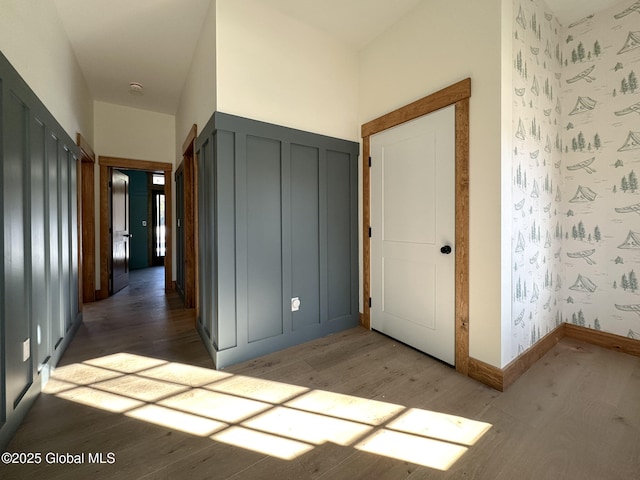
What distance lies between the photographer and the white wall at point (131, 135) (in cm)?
408

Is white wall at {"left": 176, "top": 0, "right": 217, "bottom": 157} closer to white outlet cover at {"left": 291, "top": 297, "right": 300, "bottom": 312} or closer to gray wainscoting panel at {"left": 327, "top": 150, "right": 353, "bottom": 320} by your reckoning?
gray wainscoting panel at {"left": 327, "top": 150, "right": 353, "bottom": 320}

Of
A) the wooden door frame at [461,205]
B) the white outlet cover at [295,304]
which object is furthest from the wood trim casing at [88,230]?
the wooden door frame at [461,205]

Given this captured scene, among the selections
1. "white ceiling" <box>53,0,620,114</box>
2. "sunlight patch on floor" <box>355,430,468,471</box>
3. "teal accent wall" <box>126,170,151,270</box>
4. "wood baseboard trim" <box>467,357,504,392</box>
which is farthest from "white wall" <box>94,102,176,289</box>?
"wood baseboard trim" <box>467,357,504,392</box>

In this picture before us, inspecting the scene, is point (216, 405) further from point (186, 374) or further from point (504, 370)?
point (504, 370)

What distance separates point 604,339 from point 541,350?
0.70 meters

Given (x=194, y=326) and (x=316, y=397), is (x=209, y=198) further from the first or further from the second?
(x=316, y=397)

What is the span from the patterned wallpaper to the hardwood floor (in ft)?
1.47

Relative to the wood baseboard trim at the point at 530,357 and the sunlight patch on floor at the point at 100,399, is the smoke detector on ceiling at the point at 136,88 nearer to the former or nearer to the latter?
the sunlight patch on floor at the point at 100,399

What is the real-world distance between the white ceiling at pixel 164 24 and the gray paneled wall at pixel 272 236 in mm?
1008

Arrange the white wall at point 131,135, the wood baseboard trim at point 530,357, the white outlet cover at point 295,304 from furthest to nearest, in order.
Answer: the white wall at point 131,135 < the white outlet cover at point 295,304 < the wood baseboard trim at point 530,357

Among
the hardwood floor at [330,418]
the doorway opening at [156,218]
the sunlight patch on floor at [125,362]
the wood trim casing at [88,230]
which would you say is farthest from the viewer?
the doorway opening at [156,218]

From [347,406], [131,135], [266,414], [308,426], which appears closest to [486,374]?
[347,406]

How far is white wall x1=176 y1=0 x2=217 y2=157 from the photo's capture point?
7.13 feet

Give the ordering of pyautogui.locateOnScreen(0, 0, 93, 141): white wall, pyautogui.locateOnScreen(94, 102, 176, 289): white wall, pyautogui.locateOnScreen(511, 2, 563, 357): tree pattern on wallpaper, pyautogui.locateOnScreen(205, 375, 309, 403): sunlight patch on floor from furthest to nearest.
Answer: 1. pyautogui.locateOnScreen(94, 102, 176, 289): white wall
2. pyautogui.locateOnScreen(511, 2, 563, 357): tree pattern on wallpaper
3. pyautogui.locateOnScreen(205, 375, 309, 403): sunlight patch on floor
4. pyautogui.locateOnScreen(0, 0, 93, 141): white wall
